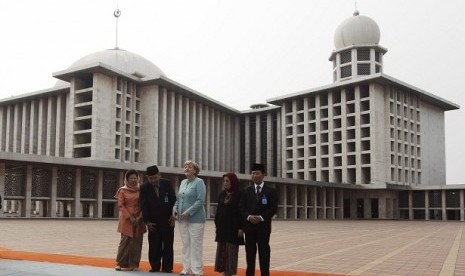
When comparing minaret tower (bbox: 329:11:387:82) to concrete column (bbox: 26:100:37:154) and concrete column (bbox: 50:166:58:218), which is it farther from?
concrete column (bbox: 50:166:58:218)

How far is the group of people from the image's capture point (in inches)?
312

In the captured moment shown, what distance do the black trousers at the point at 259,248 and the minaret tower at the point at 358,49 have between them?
60.3 m

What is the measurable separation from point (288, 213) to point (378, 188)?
10.7 m

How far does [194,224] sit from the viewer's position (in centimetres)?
830

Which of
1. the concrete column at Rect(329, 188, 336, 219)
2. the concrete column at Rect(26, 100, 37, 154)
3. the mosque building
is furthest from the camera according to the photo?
the concrete column at Rect(26, 100, 37, 154)

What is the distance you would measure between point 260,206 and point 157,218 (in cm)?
194

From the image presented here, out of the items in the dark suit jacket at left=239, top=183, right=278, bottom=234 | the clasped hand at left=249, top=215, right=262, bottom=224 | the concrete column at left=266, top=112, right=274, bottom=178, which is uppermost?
the concrete column at left=266, top=112, right=274, bottom=178

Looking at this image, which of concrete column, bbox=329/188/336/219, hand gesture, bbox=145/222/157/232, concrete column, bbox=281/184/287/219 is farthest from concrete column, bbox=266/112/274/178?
hand gesture, bbox=145/222/157/232

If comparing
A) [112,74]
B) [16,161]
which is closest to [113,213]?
[16,161]

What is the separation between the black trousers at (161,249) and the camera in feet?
28.3

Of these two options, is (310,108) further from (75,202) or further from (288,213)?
(75,202)

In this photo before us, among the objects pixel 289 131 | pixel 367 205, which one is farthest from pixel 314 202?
pixel 289 131

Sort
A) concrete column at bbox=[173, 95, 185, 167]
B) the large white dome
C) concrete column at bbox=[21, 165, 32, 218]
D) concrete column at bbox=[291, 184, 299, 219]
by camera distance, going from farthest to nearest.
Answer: the large white dome → concrete column at bbox=[173, 95, 185, 167] → concrete column at bbox=[291, 184, 299, 219] → concrete column at bbox=[21, 165, 32, 218]

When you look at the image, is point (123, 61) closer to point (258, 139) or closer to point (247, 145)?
point (247, 145)
